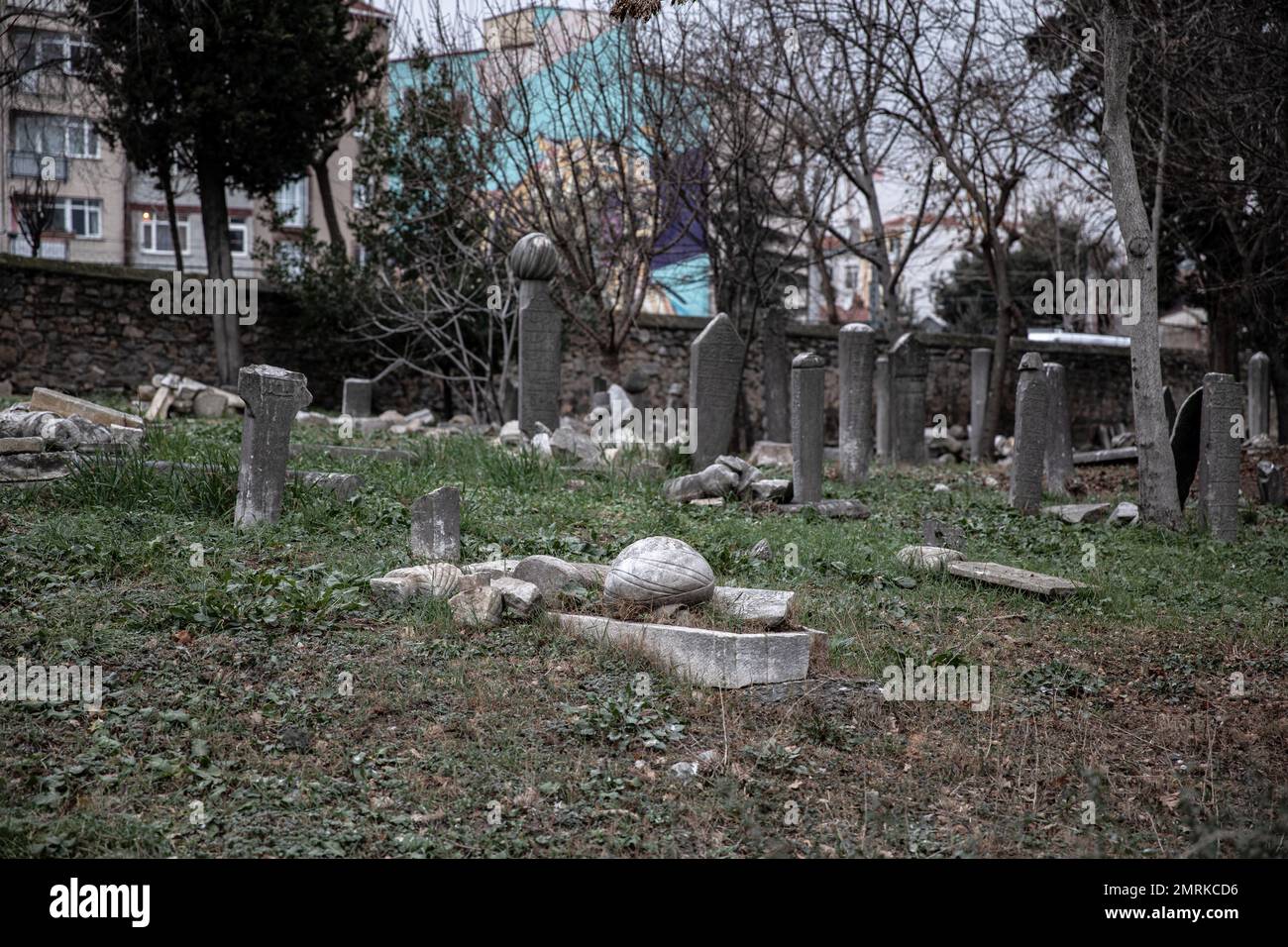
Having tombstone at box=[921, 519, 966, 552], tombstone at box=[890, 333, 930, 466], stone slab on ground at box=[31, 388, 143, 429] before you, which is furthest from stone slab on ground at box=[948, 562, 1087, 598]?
tombstone at box=[890, 333, 930, 466]

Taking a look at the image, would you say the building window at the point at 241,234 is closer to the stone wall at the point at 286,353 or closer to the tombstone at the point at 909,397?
the stone wall at the point at 286,353

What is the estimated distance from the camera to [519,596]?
5.95m

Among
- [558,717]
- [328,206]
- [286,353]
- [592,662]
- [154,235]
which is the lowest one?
[558,717]

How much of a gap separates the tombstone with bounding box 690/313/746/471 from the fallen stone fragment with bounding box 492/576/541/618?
540 centimetres

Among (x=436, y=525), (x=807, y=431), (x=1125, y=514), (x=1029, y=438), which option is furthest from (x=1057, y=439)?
(x=436, y=525)

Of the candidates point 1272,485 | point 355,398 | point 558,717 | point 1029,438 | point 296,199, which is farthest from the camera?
point 296,199

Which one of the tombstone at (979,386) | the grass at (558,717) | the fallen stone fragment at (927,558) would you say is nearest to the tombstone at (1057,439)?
the tombstone at (979,386)

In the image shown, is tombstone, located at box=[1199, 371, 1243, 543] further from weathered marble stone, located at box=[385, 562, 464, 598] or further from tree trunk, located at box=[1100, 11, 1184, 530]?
weathered marble stone, located at box=[385, 562, 464, 598]

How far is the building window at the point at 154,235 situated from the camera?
34438mm

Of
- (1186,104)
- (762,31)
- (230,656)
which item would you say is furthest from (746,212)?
(230,656)

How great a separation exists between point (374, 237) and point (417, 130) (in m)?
2.98

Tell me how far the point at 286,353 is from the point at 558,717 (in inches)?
671

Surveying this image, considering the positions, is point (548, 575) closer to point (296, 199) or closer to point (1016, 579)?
point (1016, 579)

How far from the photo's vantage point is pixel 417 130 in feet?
55.9
